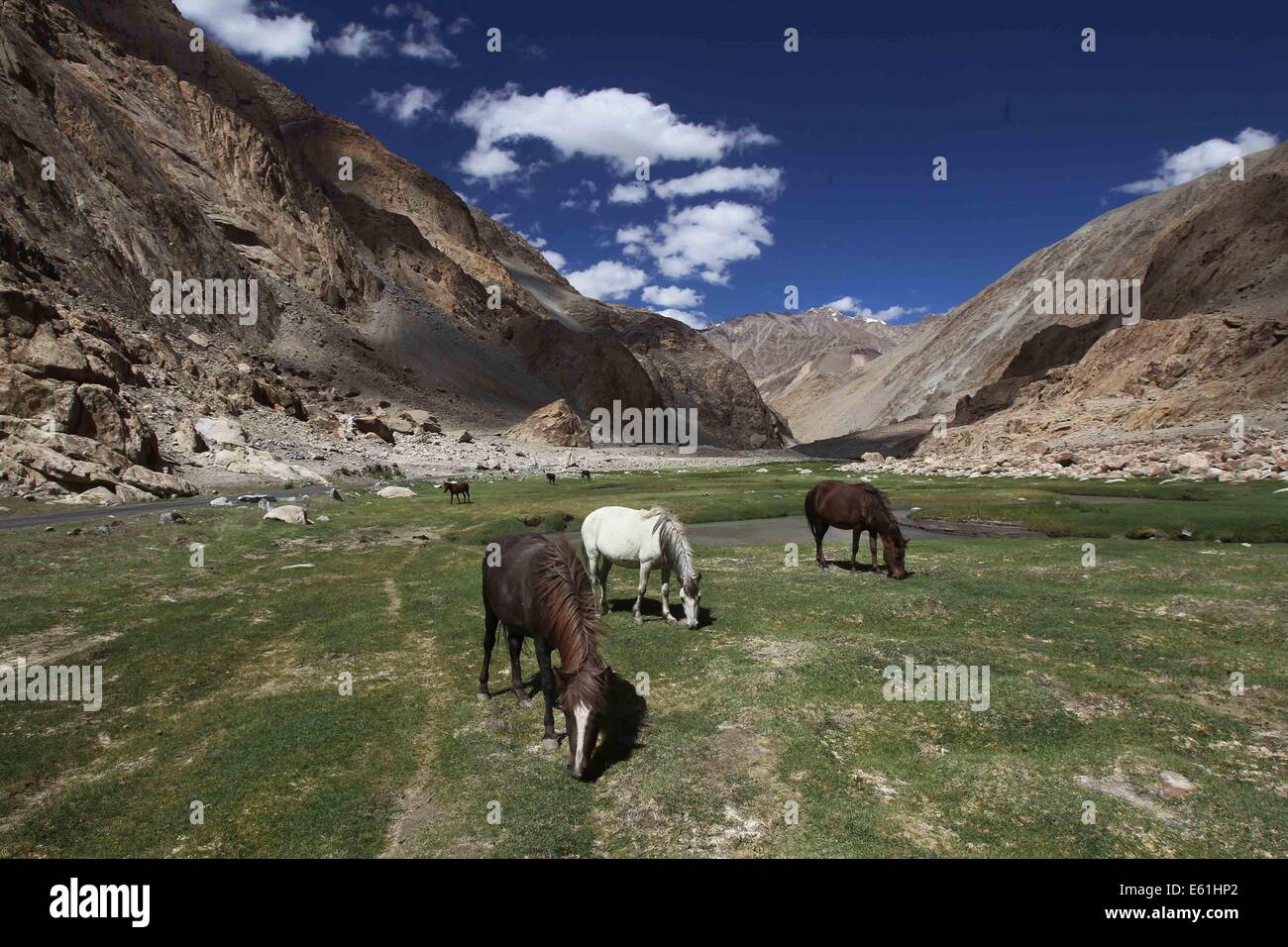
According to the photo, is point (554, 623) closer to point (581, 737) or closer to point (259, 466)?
point (581, 737)

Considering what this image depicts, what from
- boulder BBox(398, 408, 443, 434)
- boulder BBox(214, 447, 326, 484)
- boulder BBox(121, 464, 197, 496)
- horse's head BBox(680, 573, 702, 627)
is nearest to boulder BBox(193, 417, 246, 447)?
boulder BBox(214, 447, 326, 484)

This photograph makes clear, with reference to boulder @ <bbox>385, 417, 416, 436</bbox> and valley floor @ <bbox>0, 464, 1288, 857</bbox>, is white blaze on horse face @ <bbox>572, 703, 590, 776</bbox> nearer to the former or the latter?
valley floor @ <bbox>0, 464, 1288, 857</bbox>

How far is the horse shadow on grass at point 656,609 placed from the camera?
49.3 ft

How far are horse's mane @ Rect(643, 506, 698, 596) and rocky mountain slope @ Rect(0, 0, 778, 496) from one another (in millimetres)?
36933

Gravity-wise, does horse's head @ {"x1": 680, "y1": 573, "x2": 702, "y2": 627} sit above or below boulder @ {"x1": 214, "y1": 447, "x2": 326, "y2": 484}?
below

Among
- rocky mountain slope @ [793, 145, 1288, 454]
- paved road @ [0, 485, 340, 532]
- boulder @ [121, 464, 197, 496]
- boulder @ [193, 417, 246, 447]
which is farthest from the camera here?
rocky mountain slope @ [793, 145, 1288, 454]

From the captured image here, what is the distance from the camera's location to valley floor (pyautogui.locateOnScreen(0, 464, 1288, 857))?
7.37 metres

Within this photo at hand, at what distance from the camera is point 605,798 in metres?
8.06

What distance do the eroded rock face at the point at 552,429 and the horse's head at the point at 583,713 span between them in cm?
10895

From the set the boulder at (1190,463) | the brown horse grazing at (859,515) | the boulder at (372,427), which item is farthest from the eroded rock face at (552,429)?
the brown horse grazing at (859,515)

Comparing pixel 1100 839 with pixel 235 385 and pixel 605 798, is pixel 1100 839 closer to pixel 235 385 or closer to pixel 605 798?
pixel 605 798

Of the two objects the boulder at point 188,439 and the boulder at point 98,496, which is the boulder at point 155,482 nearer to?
the boulder at point 98,496

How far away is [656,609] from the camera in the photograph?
647 inches

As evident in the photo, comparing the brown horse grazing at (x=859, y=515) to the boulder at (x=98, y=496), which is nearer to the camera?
the brown horse grazing at (x=859, y=515)
